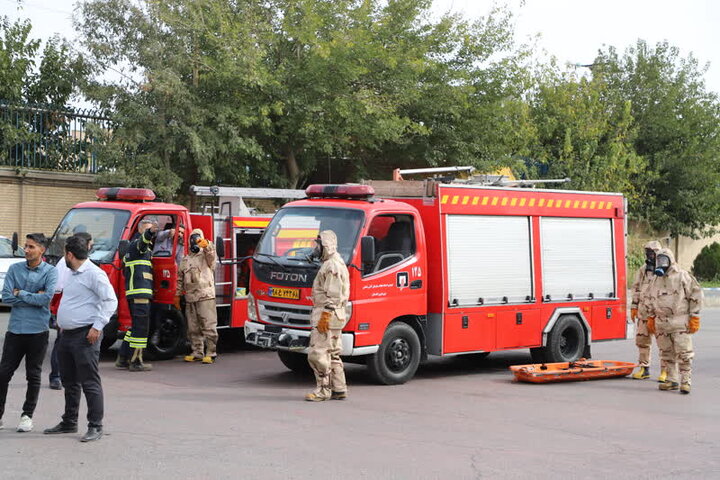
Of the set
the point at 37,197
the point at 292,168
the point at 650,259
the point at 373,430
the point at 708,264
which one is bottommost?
the point at 373,430

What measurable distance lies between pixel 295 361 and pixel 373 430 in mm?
4109

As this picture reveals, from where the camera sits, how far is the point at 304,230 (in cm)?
1206

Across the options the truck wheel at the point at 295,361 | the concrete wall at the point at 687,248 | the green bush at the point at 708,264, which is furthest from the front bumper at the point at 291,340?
the green bush at the point at 708,264

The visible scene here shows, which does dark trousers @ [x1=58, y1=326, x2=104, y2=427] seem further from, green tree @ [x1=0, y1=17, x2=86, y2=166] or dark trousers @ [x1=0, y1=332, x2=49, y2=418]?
green tree @ [x1=0, y1=17, x2=86, y2=166]

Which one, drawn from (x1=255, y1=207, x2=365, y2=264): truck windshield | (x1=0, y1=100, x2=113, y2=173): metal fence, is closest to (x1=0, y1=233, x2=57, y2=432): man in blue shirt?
(x1=255, y1=207, x2=365, y2=264): truck windshield

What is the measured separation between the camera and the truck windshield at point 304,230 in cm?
1167

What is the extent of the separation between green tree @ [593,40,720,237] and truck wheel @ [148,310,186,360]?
923 inches

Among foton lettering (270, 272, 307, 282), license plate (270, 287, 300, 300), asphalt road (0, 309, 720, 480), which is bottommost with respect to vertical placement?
asphalt road (0, 309, 720, 480)

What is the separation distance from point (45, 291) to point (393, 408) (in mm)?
3875

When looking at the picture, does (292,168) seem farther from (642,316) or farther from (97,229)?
(642,316)

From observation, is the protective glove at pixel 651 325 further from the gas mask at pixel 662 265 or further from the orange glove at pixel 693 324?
the gas mask at pixel 662 265

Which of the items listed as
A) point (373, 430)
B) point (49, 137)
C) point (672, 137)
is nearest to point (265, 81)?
point (49, 137)

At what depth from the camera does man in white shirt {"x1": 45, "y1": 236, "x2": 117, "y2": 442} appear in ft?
26.4

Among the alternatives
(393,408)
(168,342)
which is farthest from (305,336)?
(168,342)
